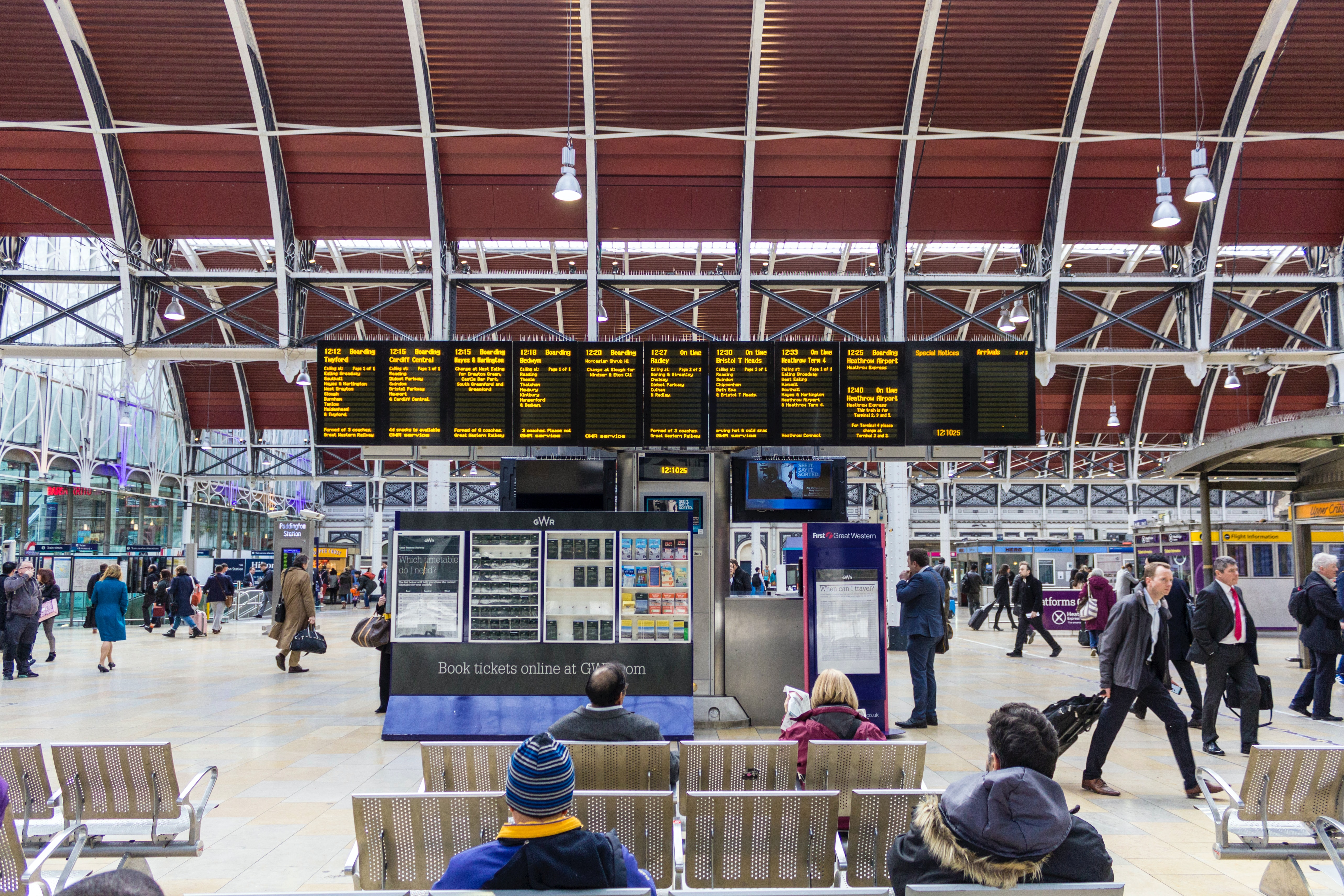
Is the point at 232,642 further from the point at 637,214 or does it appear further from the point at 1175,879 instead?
the point at 1175,879

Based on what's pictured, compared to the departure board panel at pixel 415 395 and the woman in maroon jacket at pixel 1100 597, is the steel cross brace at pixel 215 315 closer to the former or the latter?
the departure board panel at pixel 415 395

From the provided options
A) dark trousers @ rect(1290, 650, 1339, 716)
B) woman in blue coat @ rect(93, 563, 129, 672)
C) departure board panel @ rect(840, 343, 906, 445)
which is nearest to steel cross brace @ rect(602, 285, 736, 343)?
departure board panel @ rect(840, 343, 906, 445)

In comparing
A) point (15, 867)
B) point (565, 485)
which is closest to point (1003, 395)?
point (565, 485)

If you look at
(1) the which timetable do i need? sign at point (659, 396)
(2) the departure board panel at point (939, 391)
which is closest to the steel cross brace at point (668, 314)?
(1) the which timetable do i need? sign at point (659, 396)

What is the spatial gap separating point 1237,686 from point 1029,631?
33.6 ft

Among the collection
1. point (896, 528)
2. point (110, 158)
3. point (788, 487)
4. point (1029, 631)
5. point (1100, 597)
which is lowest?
point (1029, 631)

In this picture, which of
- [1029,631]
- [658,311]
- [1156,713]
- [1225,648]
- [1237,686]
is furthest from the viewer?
[1029,631]

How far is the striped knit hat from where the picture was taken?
291 centimetres

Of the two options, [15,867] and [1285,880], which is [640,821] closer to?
[15,867]

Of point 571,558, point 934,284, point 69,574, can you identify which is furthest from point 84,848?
point 69,574

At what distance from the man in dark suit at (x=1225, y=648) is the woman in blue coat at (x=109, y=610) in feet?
49.5

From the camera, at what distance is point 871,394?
36.4 ft

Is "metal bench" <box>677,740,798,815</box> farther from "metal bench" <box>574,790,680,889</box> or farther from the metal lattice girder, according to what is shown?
the metal lattice girder

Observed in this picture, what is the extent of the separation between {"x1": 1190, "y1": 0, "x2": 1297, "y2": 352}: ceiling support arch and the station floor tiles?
6.17 m
